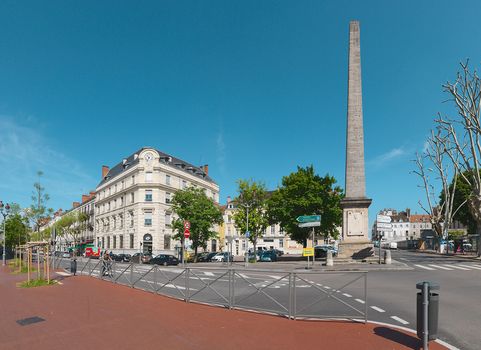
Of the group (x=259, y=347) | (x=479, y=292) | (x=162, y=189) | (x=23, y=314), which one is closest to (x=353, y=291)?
(x=259, y=347)

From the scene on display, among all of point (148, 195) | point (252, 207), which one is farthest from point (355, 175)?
point (148, 195)

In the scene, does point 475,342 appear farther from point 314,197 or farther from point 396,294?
point 314,197

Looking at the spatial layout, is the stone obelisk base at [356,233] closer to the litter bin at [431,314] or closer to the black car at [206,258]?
the litter bin at [431,314]

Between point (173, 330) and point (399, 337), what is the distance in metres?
4.37

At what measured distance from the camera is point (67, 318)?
8828 mm

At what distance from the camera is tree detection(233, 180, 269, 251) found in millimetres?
42344

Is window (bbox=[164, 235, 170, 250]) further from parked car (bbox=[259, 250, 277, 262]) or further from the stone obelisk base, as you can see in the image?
the stone obelisk base

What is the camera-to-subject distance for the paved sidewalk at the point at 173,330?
6.55 meters

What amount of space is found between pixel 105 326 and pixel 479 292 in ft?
39.4

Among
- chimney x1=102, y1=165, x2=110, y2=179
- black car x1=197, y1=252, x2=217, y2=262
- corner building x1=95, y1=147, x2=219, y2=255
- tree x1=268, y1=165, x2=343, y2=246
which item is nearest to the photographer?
tree x1=268, y1=165, x2=343, y2=246

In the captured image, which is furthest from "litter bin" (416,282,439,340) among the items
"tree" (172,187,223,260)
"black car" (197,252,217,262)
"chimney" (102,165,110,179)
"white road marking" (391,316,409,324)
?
"chimney" (102,165,110,179)

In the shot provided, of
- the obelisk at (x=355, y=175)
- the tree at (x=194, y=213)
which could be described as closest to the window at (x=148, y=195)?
the tree at (x=194, y=213)

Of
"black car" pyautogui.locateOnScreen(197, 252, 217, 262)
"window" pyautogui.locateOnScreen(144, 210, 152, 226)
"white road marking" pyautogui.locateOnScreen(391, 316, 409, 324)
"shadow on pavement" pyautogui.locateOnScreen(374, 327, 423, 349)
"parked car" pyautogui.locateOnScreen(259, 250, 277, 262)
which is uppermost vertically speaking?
"shadow on pavement" pyautogui.locateOnScreen(374, 327, 423, 349)

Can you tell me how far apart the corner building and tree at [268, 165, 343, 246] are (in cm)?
1866
